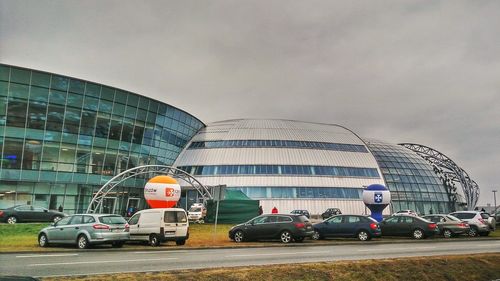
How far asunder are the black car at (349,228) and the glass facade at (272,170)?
92.9 feet

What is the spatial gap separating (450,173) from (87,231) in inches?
2675

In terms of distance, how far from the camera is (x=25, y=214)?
35.2 meters

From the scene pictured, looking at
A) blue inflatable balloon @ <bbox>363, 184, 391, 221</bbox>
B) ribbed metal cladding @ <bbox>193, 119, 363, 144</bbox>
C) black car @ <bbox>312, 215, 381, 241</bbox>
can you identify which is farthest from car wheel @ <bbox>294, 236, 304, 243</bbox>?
ribbed metal cladding @ <bbox>193, 119, 363, 144</bbox>

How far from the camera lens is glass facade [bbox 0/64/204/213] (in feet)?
131

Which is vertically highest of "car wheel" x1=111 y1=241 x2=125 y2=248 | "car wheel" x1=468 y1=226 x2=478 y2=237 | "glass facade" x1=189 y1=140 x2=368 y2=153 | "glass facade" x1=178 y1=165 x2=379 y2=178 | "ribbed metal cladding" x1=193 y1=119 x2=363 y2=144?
"ribbed metal cladding" x1=193 y1=119 x2=363 y2=144

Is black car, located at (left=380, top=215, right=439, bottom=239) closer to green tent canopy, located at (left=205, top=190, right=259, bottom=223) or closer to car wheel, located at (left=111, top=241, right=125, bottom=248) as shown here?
green tent canopy, located at (left=205, top=190, right=259, bottom=223)

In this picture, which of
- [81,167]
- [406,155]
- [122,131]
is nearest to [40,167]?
[81,167]

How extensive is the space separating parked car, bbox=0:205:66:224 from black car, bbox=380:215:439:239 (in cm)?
2654

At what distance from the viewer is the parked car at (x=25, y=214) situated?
3431 centimetres

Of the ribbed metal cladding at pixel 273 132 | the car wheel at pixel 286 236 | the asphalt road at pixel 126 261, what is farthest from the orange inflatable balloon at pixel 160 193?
the ribbed metal cladding at pixel 273 132

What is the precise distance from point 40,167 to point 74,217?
23257 millimetres

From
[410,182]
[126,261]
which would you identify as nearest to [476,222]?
[126,261]

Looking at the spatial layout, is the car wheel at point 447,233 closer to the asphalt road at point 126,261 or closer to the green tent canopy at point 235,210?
the asphalt road at point 126,261

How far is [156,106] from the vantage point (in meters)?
52.8
